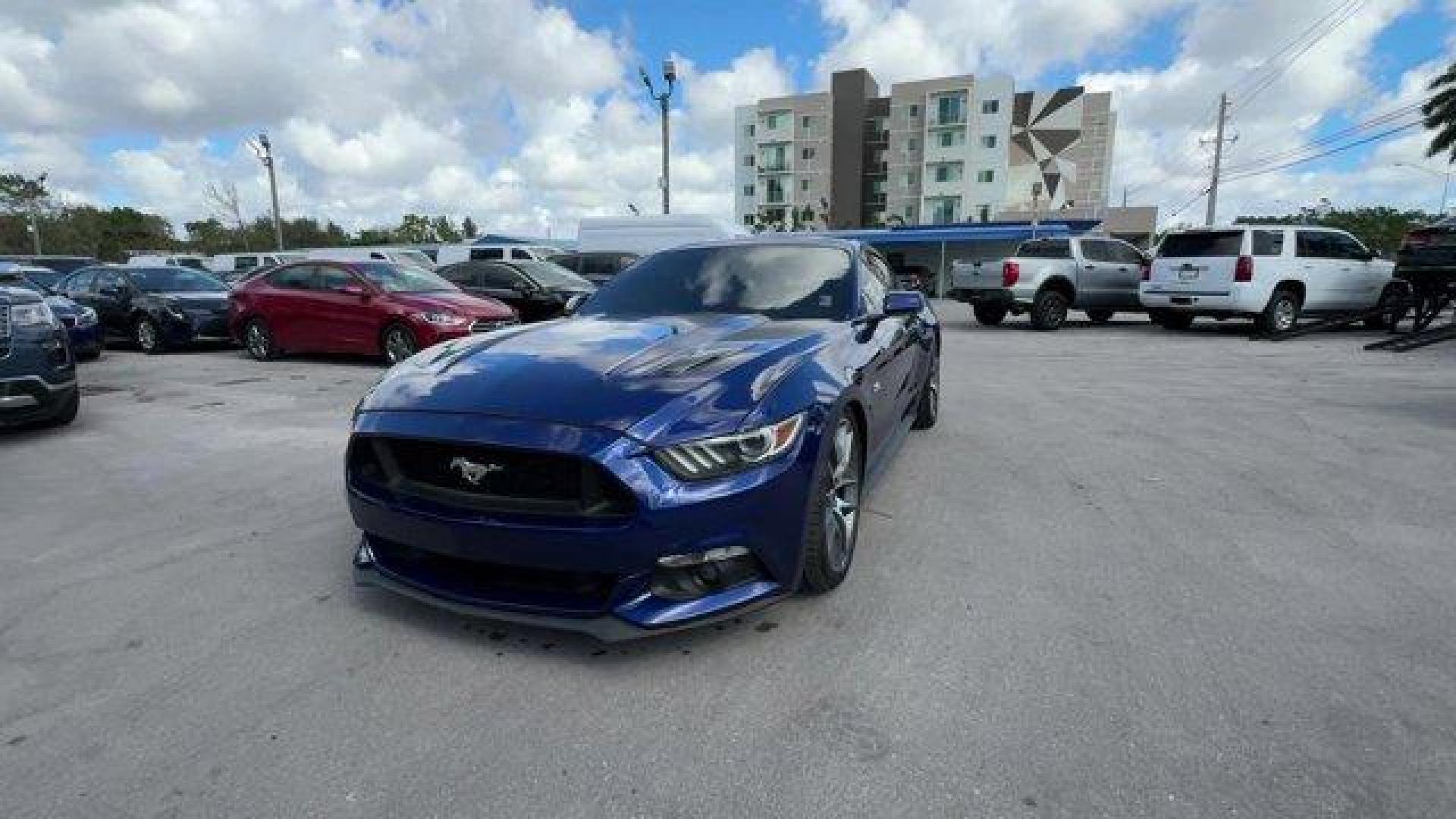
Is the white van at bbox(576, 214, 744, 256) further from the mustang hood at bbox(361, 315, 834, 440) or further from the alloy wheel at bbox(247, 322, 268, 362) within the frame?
the mustang hood at bbox(361, 315, 834, 440)

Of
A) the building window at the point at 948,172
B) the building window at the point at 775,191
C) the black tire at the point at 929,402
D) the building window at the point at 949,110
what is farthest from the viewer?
the building window at the point at 775,191

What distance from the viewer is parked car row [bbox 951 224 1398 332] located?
12641 millimetres

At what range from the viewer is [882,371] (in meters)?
3.88

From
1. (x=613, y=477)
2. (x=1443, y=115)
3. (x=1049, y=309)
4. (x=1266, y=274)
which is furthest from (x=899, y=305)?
(x=1443, y=115)

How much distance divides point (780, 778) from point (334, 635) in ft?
5.76

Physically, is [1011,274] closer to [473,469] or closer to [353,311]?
[353,311]

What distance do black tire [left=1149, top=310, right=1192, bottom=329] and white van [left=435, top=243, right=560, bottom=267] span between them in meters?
13.2

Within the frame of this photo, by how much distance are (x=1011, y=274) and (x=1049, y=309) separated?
1024 mm

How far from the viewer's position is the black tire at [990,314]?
1616 centimetres

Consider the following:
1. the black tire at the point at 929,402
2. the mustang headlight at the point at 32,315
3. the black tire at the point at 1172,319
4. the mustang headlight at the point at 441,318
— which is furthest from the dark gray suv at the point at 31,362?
the black tire at the point at 1172,319

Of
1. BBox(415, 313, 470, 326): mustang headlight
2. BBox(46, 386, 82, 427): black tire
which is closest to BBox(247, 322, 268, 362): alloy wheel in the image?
BBox(415, 313, 470, 326): mustang headlight

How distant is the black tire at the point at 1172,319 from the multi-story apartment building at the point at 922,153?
44.7 meters

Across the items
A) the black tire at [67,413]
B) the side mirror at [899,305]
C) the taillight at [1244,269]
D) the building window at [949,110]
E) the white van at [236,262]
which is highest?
the building window at [949,110]

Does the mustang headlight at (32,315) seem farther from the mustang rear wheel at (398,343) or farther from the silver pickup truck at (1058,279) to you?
the silver pickup truck at (1058,279)
